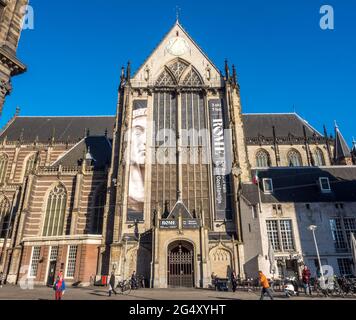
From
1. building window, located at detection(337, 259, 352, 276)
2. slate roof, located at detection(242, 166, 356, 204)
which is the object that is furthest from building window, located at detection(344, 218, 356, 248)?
building window, located at detection(337, 259, 352, 276)

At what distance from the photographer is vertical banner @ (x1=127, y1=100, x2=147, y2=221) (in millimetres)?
28000

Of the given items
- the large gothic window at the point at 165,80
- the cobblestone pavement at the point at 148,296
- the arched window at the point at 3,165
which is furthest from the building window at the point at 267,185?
the arched window at the point at 3,165

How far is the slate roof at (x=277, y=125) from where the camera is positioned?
4393 centimetres

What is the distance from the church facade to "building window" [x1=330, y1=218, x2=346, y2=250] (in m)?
0.16

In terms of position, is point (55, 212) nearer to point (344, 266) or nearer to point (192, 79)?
point (192, 79)

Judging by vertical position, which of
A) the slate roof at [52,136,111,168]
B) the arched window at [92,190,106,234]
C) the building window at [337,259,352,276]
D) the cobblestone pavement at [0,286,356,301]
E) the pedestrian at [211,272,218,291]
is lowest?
the cobblestone pavement at [0,286,356,301]

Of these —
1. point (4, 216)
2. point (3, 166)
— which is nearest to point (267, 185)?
point (4, 216)

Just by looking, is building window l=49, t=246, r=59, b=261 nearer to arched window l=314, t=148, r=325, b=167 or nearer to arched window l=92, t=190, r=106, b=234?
arched window l=92, t=190, r=106, b=234

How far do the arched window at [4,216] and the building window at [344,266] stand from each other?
3567cm

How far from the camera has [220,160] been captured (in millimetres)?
29609

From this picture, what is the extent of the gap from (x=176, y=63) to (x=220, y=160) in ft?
47.2

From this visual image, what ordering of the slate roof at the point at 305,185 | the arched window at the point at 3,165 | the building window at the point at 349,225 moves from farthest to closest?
the arched window at the point at 3,165 → the slate roof at the point at 305,185 → the building window at the point at 349,225

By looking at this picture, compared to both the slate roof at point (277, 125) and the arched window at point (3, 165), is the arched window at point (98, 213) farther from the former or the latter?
the slate roof at point (277, 125)
